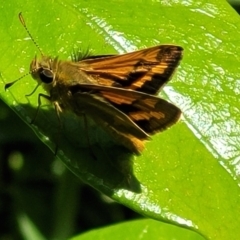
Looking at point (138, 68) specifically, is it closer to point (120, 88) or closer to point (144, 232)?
point (120, 88)

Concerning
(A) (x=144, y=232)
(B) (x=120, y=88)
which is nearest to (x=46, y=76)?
(B) (x=120, y=88)

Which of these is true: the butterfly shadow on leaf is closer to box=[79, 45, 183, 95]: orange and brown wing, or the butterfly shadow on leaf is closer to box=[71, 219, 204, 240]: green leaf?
box=[79, 45, 183, 95]: orange and brown wing

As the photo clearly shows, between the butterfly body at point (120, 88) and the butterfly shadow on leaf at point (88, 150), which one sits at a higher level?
the butterfly body at point (120, 88)

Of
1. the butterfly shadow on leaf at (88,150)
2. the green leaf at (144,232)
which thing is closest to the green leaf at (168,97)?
the butterfly shadow on leaf at (88,150)

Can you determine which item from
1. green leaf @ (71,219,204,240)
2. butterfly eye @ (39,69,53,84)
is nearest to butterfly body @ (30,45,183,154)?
butterfly eye @ (39,69,53,84)

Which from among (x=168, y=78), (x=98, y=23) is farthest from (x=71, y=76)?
(x=168, y=78)

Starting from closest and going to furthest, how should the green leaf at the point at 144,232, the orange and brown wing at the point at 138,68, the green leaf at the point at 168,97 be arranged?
the green leaf at the point at 168,97 → the orange and brown wing at the point at 138,68 → the green leaf at the point at 144,232

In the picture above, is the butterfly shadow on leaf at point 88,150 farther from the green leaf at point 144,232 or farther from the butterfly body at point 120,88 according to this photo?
the green leaf at point 144,232
